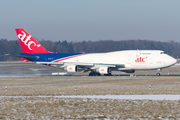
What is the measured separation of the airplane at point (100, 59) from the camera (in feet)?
184

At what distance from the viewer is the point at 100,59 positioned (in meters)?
59.4

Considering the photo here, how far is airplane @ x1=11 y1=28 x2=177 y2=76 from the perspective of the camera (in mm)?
56000

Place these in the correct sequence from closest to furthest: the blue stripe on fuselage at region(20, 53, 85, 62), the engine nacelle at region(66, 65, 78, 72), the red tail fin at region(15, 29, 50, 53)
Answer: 1. the engine nacelle at region(66, 65, 78, 72)
2. the blue stripe on fuselage at region(20, 53, 85, 62)
3. the red tail fin at region(15, 29, 50, 53)

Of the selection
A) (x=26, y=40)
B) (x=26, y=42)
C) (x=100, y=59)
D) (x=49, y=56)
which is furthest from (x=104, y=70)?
(x=26, y=40)

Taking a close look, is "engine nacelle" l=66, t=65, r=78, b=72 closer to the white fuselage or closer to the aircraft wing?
the aircraft wing

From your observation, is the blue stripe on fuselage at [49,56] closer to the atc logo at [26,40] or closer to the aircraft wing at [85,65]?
the aircraft wing at [85,65]

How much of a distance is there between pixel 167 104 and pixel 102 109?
15.5 feet

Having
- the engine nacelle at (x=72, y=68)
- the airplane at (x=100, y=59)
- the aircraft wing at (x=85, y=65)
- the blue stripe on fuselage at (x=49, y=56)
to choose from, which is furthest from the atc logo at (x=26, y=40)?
the engine nacelle at (x=72, y=68)

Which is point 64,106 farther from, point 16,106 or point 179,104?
point 179,104

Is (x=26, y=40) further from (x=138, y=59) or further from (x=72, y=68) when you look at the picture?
(x=138, y=59)

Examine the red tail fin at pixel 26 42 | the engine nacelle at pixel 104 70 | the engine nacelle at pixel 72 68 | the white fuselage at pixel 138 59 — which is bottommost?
the engine nacelle at pixel 104 70

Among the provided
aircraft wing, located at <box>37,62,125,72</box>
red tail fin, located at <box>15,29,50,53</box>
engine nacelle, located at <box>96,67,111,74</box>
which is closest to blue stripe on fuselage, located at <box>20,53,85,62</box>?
aircraft wing, located at <box>37,62,125,72</box>

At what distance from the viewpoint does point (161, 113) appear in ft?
57.4

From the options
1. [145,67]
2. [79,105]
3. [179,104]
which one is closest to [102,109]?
[79,105]
